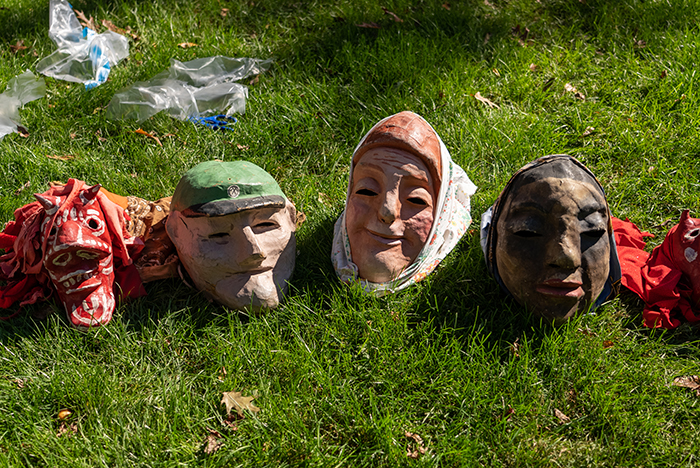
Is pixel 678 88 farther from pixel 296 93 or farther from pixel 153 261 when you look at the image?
pixel 153 261

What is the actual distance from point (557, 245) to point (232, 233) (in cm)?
186

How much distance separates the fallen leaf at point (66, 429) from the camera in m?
2.84

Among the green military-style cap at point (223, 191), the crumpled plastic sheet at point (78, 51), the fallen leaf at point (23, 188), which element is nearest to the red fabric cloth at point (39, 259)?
the green military-style cap at point (223, 191)

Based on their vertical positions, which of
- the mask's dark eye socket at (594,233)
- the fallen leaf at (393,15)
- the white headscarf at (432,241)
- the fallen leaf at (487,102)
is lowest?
the white headscarf at (432,241)

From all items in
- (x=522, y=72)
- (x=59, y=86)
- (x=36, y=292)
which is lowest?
(x=36, y=292)

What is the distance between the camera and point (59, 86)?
5.35 metres

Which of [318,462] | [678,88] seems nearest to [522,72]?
[678,88]

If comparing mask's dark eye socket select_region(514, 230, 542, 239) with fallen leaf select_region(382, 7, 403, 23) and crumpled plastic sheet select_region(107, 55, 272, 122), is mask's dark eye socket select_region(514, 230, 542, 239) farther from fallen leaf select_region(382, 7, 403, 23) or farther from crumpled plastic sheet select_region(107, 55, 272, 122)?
fallen leaf select_region(382, 7, 403, 23)

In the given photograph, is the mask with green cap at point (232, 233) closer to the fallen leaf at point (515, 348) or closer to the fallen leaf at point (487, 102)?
the fallen leaf at point (515, 348)

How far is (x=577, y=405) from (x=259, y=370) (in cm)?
175

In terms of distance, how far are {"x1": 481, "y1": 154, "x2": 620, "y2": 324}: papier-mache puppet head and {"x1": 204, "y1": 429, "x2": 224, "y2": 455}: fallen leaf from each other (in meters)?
1.85

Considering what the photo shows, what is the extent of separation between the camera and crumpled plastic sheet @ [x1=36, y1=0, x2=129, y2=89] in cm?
541

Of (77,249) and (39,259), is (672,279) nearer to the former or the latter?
(77,249)

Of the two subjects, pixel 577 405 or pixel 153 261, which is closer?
pixel 577 405
